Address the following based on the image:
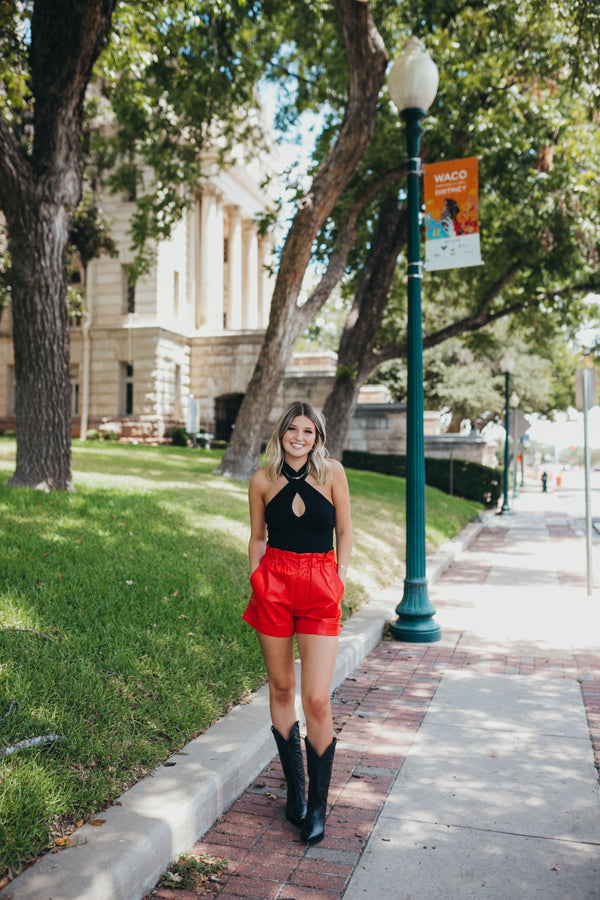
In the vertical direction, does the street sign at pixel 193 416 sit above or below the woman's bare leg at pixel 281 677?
above

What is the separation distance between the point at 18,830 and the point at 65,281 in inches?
305

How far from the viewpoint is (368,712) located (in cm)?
538

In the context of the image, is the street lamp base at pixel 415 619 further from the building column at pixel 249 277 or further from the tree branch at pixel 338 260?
the building column at pixel 249 277

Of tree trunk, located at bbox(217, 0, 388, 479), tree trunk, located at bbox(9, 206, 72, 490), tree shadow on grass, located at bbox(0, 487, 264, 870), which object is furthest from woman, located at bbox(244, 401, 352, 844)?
tree trunk, located at bbox(217, 0, 388, 479)

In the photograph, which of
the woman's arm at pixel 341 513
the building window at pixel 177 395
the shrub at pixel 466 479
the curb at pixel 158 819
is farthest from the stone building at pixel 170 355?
the woman's arm at pixel 341 513

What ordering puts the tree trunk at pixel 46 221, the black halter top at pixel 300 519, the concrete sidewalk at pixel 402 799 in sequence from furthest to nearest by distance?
the tree trunk at pixel 46 221 < the black halter top at pixel 300 519 < the concrete sidewalk at pixel 402 799

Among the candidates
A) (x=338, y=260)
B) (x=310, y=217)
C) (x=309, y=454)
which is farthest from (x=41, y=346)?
(x=338, y=260)

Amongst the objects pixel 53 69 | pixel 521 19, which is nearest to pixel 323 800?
pixel 53 69

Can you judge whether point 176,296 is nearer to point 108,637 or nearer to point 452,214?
point 452,214

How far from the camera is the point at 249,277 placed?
45.0 m

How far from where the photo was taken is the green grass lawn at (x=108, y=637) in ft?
11.4

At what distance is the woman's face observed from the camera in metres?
3.62

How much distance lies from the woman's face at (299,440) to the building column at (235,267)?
39812 mm

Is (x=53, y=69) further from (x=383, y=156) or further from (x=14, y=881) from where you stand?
(x=14, y=881)
